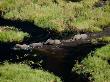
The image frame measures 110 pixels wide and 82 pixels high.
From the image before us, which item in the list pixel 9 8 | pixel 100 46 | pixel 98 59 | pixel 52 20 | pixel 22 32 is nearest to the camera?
pixel 98 59

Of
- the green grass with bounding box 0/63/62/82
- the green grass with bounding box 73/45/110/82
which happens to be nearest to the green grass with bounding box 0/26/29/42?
the green grass with bounding box 0/63/62/82

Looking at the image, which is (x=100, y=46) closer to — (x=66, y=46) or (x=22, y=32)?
(x=66, y=46)

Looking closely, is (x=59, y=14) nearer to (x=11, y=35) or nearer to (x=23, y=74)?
(x=11, y=35)

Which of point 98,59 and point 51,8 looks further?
point 51,8

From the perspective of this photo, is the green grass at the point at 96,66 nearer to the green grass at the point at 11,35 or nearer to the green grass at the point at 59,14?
the green grass at the point at 59,14

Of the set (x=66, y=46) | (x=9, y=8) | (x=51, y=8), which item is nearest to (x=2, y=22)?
(x=9, y=8)
